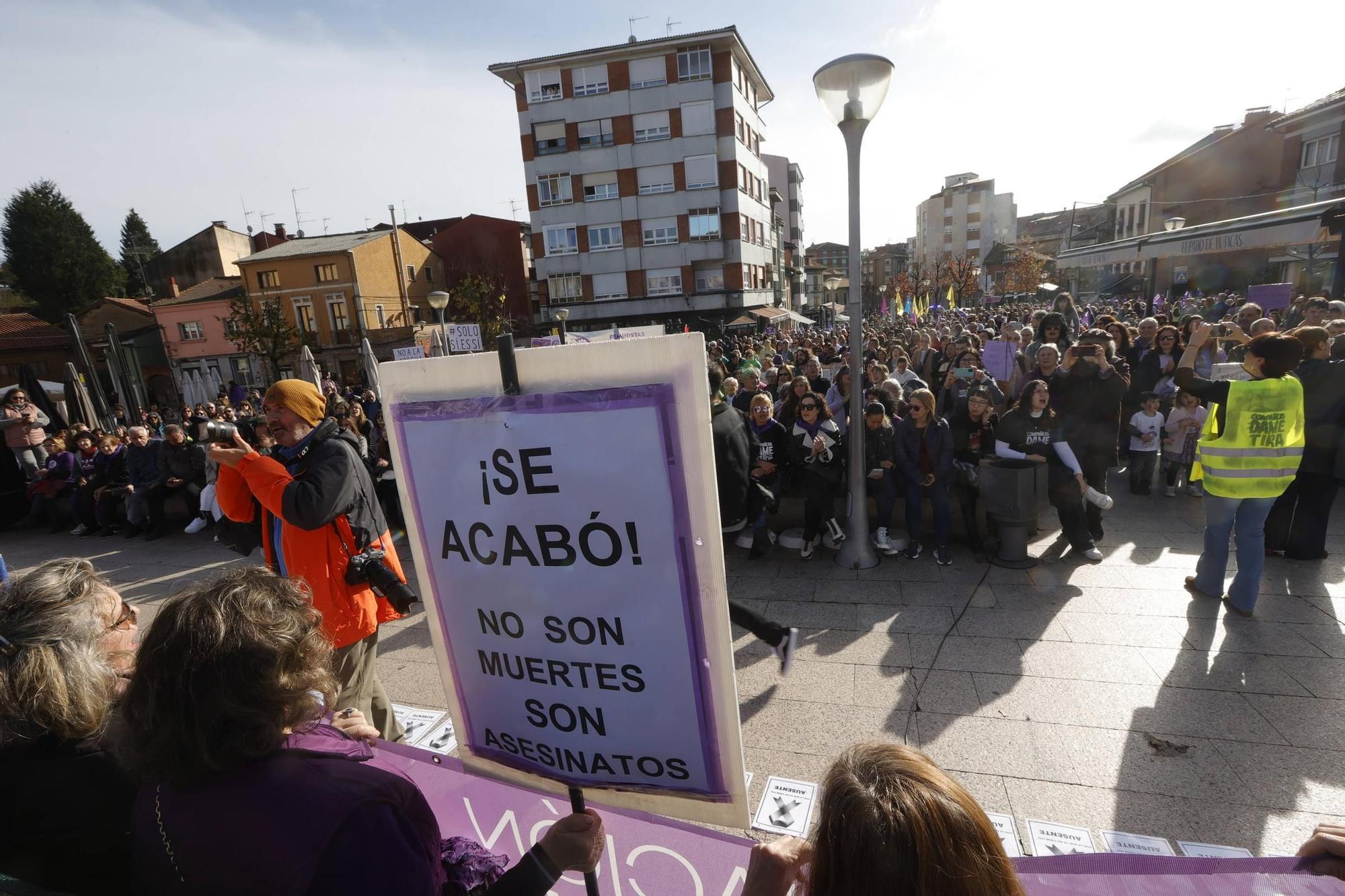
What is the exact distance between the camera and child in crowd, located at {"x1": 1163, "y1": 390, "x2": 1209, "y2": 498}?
656 cm

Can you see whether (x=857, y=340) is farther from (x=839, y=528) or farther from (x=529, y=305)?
(x=529, y=305)

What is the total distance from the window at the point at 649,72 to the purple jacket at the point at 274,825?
3507 cm

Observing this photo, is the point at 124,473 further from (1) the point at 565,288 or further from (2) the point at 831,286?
(2) the point at 831,286

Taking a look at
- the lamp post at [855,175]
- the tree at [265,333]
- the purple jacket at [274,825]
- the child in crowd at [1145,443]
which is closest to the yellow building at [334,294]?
the tree at [265,333]

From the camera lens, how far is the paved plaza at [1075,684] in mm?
2857

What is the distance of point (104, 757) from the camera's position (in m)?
1.49

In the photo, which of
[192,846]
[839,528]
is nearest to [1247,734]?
[839,528]

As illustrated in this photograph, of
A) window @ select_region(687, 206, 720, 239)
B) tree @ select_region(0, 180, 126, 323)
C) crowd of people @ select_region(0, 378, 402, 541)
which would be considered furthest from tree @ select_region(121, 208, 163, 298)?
crowd of people @ select_region(0, 378, 402, 541)

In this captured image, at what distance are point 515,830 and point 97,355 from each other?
49.8 m

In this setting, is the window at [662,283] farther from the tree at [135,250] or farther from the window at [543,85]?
the tree at [135,250]

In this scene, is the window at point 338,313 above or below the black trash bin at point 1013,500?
above

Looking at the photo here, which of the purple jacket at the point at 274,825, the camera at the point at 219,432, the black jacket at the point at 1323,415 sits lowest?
the black jacket at the point at 1323,415

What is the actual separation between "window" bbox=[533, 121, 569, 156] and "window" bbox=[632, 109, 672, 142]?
3802mm

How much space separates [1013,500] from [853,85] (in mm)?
3481
